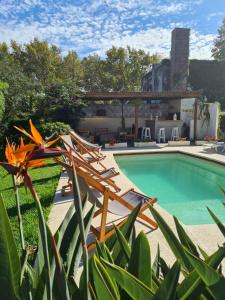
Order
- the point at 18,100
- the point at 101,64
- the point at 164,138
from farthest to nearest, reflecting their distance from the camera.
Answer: the point at 101,64
the point at 164,138
the point at 18,100

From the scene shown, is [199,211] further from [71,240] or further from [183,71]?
[183,71]

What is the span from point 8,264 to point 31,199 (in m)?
5.20

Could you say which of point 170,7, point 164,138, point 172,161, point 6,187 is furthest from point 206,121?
point 6,187

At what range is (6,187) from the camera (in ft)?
22.5

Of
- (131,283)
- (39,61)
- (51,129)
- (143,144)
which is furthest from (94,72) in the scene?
(131,283)

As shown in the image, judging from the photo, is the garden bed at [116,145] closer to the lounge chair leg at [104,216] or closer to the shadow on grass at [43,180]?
the shadow on grass at [43,180]

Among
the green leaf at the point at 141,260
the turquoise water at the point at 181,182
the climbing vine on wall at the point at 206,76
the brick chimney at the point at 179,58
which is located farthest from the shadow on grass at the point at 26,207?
the climbing vine on wall at the point at 206,76

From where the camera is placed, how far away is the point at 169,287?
0.96 m

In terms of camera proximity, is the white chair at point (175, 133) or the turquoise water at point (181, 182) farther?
the white chair at point (175, 133)

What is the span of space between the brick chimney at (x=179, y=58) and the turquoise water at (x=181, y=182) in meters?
15.6

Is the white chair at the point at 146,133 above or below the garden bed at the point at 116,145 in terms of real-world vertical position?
above

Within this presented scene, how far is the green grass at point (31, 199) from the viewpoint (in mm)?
4184

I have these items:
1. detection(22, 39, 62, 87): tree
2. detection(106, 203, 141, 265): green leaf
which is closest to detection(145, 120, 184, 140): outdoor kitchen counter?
detection(106, 203, 141, 265): green leaf

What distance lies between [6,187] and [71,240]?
594 cm
